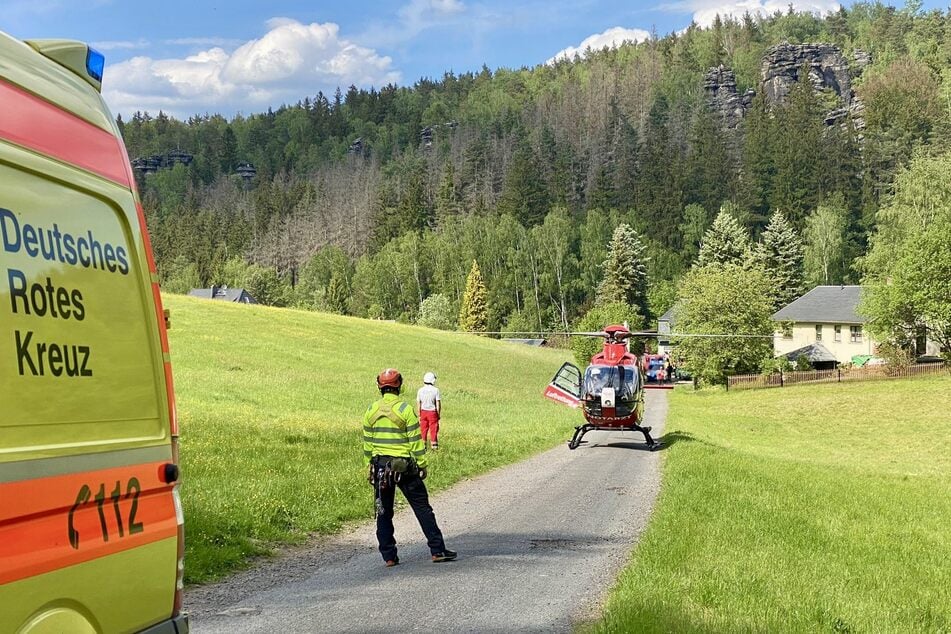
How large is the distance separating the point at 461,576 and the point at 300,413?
802 inches

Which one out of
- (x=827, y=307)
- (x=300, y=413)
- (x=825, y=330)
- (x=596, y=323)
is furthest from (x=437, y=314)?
(x=300, y=413)

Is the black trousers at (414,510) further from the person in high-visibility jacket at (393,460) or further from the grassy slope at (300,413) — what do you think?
the grassy slope at (300,413)

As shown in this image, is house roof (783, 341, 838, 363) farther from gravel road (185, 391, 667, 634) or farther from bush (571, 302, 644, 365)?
gravel road (185, 391, 667, 634)

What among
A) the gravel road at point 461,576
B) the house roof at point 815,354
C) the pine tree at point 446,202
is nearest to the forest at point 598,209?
the pine tree at point 446,202

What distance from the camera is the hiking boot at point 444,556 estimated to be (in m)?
9.59

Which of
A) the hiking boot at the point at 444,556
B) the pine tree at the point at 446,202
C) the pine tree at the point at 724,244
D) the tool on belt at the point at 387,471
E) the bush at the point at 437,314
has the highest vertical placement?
the pine tree at the point at 446,202

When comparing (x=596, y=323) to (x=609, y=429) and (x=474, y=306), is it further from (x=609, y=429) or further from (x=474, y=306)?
(x=609, y=429)

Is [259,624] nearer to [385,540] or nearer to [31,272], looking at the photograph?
[385,540]

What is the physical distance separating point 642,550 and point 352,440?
12474mm

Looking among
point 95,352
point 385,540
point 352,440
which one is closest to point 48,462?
point 95,352

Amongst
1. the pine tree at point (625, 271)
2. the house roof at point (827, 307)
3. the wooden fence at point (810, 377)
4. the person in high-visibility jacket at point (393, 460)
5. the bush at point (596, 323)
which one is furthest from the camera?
the pine tree at point (625, 271)

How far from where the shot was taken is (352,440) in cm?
2159

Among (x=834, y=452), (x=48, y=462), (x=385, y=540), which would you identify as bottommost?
(x=834, y=452)

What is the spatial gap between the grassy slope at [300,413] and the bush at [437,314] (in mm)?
42905
